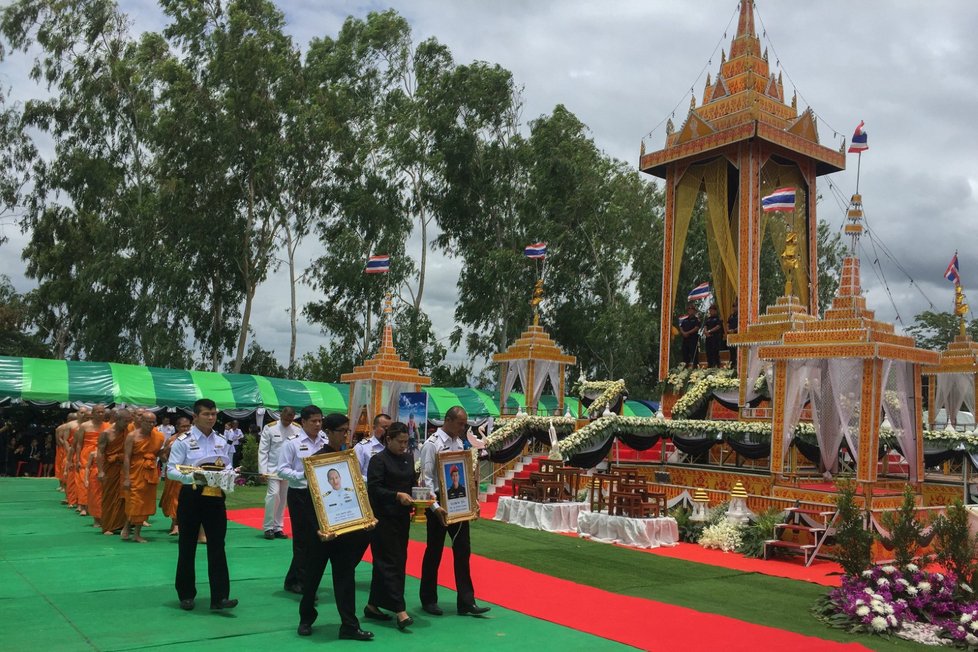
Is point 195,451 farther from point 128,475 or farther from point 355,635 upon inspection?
point 128,475

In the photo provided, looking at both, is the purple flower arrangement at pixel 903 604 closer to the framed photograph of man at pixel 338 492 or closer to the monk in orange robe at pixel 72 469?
the framed photograph of man at pixel 338 492

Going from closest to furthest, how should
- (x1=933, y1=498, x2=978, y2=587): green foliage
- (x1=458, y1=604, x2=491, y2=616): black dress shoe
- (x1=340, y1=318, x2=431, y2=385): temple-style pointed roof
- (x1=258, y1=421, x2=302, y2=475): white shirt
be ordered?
(x1=458, y1=604, x2=491, y2=616): black dress shoe
(x1=933, y1=498, x2=978, y2=587): green foliage
(x1=258, y1=421, x2=302, y2=475): white shirt
(x1=340, y1=318, x2=431, y2=385): temple-style pointed roof

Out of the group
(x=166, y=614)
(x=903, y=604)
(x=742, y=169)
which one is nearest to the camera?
(x=166, y=614)

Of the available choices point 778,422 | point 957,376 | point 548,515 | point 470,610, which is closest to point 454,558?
point 470,610

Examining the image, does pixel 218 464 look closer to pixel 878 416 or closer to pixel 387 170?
pixel 878 416

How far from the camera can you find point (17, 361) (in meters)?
20.3

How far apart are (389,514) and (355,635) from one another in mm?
923

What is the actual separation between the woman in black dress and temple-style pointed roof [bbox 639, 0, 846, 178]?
55.6ft

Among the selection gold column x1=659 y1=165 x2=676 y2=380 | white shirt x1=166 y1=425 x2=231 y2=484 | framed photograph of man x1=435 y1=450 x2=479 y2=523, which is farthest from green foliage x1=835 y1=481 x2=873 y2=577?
gold column x1=659 y1=165 x2=676 y2=380

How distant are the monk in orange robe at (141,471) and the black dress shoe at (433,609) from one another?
4883 mm

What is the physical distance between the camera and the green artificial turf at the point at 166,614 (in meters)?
5.42

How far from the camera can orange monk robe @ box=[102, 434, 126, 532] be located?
10.4m

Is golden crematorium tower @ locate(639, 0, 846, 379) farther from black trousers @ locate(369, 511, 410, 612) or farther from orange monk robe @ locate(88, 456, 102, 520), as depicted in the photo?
black trousers @ locate(369, 511, 410, 612)

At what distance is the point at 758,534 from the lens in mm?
11398
